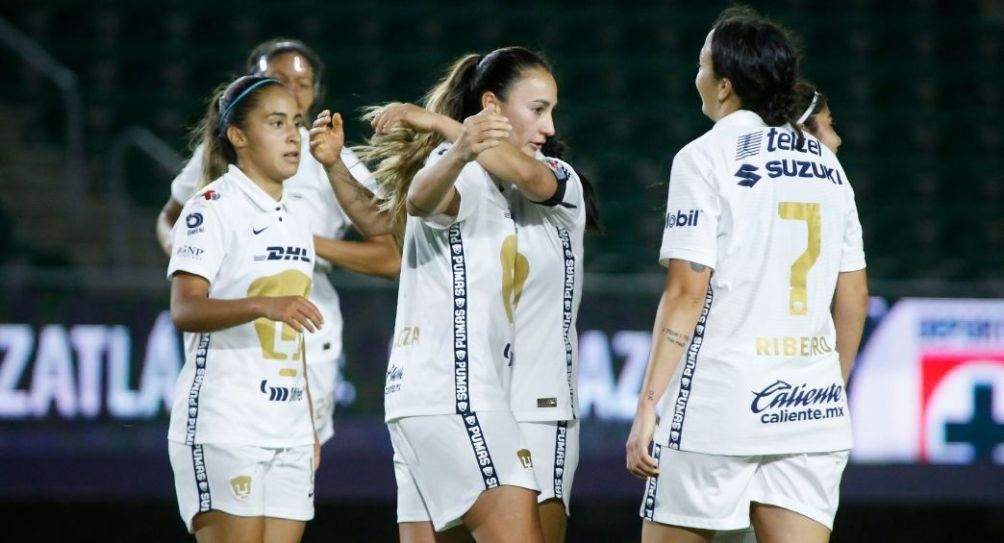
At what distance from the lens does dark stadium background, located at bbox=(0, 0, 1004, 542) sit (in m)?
7.38

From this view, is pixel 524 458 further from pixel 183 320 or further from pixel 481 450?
pixel 183 320

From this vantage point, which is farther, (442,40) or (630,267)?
(442,40)

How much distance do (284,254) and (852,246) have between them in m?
1.43

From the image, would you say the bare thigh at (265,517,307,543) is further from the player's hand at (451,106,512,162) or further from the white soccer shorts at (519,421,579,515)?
the player's hand at (451,106,512,162)

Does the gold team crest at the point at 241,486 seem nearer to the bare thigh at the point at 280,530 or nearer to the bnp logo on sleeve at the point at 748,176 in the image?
the bare thigh at the point at 280,530

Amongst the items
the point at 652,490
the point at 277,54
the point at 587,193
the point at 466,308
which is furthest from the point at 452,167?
the point at 277,54

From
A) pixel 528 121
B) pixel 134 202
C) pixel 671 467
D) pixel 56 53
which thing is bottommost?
pixel 671 467

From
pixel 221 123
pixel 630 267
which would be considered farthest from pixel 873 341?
pixel 221 123

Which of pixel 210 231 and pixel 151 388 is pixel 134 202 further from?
pixel 210 231

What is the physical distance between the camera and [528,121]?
3.33 m

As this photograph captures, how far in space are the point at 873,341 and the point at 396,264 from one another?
2.91 meters

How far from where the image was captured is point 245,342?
3506 mm

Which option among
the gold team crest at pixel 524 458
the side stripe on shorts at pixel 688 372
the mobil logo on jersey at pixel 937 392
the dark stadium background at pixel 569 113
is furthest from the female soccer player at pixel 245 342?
the mobil logo on jersey at pixel 937 392

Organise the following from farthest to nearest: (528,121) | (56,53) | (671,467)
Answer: (56,53)
(528,121)
(671,467)
